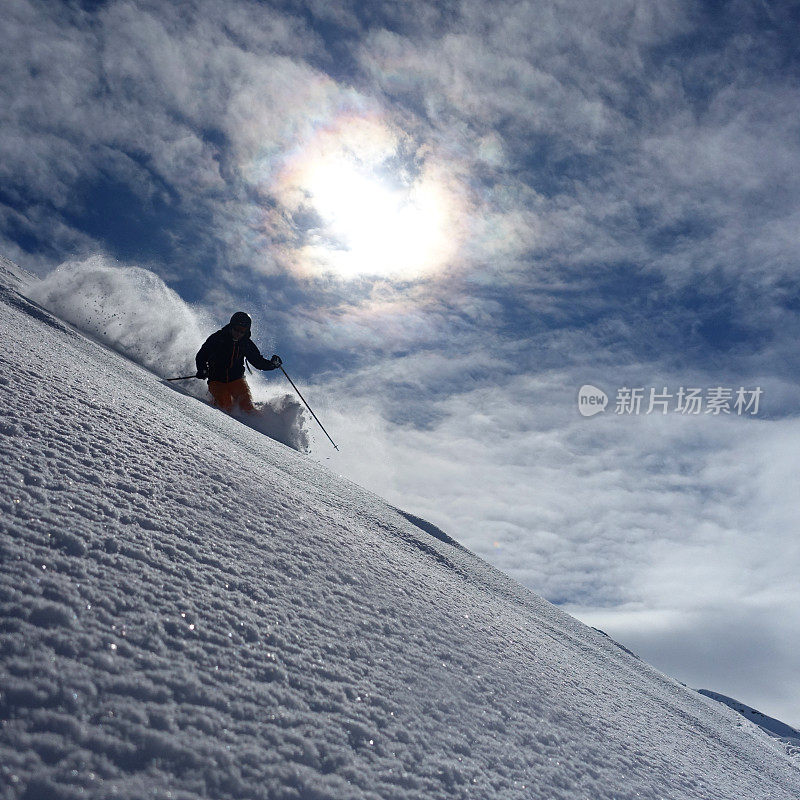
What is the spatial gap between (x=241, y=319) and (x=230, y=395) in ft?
4.33

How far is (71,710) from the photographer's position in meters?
1.00

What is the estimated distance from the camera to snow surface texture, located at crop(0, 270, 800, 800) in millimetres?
1040

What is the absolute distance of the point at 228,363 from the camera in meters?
8.23

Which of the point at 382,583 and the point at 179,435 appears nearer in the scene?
the point at 382,583

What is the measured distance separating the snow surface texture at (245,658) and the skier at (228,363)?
4934 millimetres

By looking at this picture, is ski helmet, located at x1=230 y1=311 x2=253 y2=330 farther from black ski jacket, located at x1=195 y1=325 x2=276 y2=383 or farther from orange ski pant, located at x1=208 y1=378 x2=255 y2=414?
orange ski pant, located at x1=208 y1=378 x2=255 y2=414

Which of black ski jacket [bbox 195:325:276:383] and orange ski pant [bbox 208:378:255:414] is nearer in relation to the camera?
orange ski pant [bbox 208:378:255:414]

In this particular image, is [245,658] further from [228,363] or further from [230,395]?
[228,363]

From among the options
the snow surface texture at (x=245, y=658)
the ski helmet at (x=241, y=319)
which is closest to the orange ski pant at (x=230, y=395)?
the ski helmet at (x=241, y=319)

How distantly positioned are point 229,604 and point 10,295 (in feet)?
19.8

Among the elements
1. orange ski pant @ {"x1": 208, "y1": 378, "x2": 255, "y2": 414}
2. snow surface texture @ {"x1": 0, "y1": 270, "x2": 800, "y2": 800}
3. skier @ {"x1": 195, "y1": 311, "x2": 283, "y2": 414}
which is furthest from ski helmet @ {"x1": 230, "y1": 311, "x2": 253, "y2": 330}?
snow surface texture @ {"x1": 0, "y1": 270, "x2": 800, "y2": 800}

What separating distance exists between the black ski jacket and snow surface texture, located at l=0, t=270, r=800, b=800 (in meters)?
5.00

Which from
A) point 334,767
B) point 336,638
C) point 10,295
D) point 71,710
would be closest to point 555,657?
point 336,638

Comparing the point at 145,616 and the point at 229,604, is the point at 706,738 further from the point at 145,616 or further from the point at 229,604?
the point at 145,616
